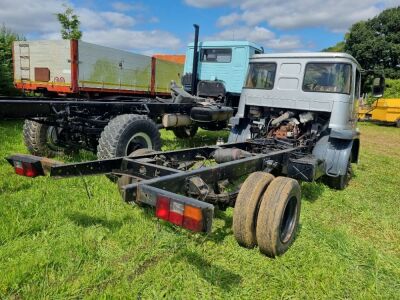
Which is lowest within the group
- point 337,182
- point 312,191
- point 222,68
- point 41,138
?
point 312,191

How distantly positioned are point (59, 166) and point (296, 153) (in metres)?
3.34

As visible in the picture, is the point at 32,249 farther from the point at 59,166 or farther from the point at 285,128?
the point at 285,128

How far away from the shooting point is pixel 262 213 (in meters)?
3.03

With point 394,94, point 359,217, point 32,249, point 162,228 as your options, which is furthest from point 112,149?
point 394,94

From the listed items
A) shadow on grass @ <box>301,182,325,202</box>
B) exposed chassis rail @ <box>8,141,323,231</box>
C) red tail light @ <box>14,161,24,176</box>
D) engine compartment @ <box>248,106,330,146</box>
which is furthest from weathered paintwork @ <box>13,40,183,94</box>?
red tail light @ <box>14,161,24,176</box>

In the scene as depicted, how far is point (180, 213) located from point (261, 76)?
15.3 feet

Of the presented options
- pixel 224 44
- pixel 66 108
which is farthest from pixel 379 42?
pixel 66 108

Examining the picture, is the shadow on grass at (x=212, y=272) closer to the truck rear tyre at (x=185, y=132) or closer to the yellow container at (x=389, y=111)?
the truck rear tyre at (x=185, y=132)

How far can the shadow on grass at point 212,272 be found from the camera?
2.91 metres

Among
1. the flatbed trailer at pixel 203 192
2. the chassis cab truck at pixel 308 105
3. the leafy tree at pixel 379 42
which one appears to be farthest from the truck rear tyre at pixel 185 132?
the leafy tree at pixel 379 42

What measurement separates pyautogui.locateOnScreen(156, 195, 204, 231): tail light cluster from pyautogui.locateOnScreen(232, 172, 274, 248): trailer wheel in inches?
32.5

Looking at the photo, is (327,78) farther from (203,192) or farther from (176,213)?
(176,213)

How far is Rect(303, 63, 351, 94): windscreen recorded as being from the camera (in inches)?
223

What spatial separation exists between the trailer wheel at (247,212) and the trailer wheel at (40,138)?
161 inches
